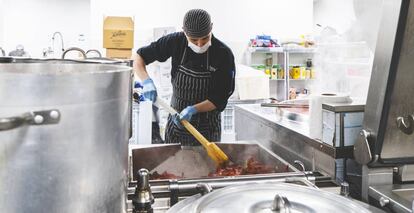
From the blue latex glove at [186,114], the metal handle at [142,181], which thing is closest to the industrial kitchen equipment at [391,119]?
the metal handle at [142,181]

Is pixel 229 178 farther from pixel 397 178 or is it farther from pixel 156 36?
pixel 156 36

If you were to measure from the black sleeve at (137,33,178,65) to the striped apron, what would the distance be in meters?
0.13

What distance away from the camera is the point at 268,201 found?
3.06 ft

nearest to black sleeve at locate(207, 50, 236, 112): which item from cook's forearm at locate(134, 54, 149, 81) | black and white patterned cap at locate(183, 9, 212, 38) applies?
black and white patterned cap at locate(183, 9, 212, 38)

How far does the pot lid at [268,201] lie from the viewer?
0.88 meters

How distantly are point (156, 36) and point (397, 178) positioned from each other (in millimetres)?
4383

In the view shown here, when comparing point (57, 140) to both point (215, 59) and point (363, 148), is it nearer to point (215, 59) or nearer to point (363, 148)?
point (363, 148)

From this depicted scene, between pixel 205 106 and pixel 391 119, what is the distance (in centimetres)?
158

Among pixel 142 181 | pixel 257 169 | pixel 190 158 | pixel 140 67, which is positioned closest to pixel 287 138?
pixel 257 169

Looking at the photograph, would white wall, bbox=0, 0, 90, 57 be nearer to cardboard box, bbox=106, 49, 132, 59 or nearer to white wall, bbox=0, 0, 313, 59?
white wall, bbox=0, 0, 313, 59

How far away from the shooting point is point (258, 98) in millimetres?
4711

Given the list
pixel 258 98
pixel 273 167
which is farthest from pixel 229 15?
pixel 273 167

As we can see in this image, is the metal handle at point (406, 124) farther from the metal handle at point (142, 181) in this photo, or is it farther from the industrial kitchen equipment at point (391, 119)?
the metal handle at point (142, 181)

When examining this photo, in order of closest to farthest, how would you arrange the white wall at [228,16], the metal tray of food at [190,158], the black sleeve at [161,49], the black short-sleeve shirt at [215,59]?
the metal tray of food at [190,158] → the black short-sleeve shirt at [215,59] → the black sleeve at [161,49] → the white wall at [228,16]
